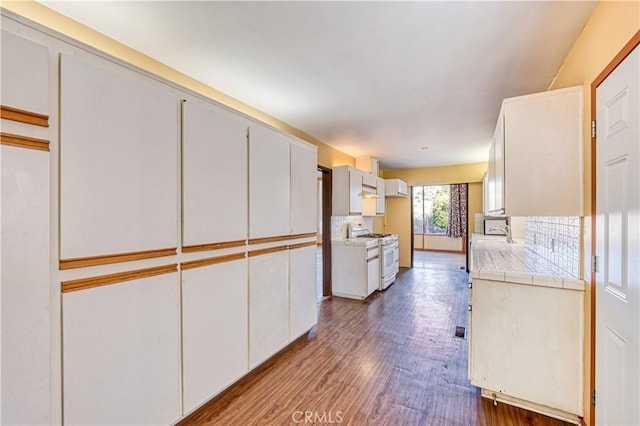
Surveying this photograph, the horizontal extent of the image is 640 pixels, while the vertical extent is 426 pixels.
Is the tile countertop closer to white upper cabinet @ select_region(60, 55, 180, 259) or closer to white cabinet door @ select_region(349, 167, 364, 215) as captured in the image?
white upper cabinet @ select_region(60, 55, 180, 259)

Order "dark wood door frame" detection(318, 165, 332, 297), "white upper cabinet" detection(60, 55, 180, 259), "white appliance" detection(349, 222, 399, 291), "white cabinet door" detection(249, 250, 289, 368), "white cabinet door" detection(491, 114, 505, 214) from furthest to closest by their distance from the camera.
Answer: "white appliance" detection(349, 222, 399, 291) → "dark wood door frame" detection(318, 165, 332, 297) → "white cabinet door" detection(249, 250, 289, 368) → "white cabinet door" detection(491, 114, 505, 214) → "white upper cabinet" detection(60, 55, 180, 259)

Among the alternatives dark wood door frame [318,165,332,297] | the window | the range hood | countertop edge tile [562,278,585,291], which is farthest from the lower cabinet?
the window

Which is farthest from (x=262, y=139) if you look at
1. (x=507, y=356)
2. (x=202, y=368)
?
(x=507, y=356)

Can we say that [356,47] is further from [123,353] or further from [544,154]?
[123,353]

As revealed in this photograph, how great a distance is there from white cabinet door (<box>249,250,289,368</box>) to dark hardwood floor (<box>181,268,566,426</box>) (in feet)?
0.66

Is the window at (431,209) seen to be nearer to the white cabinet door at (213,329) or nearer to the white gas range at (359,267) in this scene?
the white gas range at (359,267)

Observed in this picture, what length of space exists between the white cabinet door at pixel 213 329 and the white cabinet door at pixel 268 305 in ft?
0.28

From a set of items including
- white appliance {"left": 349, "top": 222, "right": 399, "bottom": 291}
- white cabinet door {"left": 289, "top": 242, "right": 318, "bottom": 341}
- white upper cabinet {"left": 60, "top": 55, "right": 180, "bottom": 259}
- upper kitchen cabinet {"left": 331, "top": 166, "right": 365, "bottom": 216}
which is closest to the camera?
white upper cabinet {"left": 60, "top": 55, "right": 180, "bottom": 259}

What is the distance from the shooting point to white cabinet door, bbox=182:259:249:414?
1782 mm

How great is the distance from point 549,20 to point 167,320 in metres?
2.87

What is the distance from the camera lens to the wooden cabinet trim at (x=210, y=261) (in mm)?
1775

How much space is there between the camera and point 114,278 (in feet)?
4.62

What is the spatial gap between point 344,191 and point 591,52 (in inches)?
125

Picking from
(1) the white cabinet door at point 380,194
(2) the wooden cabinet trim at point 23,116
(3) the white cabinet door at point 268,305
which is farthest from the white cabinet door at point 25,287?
(1) the white cabinet door at point 380,194
